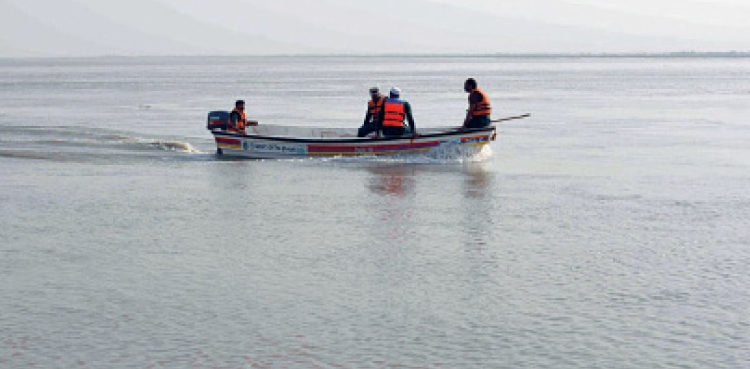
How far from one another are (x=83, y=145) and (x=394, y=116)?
29.5 ft

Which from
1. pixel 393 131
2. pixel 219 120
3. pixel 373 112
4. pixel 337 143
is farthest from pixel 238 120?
pixel 393 131

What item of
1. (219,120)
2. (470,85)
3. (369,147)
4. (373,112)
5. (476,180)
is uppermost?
(470,85)

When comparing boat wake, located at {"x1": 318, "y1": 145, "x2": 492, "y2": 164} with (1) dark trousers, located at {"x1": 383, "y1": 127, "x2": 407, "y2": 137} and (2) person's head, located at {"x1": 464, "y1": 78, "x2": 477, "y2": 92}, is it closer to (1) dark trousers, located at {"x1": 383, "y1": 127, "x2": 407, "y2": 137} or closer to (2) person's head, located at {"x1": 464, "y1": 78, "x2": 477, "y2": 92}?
(1) dark trousers, located at {"x1": 383, "y1": 127, "x2": 407, "y2": 137}

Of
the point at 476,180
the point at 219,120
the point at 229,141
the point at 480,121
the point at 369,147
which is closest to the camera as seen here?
the point at 476,180

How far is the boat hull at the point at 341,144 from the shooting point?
920 inches

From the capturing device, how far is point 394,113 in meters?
23.4

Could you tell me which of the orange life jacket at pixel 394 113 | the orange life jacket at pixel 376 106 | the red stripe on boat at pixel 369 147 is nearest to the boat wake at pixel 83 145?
the red stripe on boat at pixel 369 147

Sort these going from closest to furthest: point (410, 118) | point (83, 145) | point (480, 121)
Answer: point (410, 118), point (480, 121), point (83, 145)

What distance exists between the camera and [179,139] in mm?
29859

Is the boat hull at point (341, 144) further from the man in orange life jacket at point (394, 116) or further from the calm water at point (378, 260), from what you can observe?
the calm water at point (378, 260)

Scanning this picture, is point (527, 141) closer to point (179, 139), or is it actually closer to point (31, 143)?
point (179, 139)

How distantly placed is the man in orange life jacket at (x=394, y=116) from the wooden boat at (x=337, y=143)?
19cm

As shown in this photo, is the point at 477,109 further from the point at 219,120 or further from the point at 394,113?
the point at 219,120

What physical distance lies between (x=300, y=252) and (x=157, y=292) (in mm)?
2460
